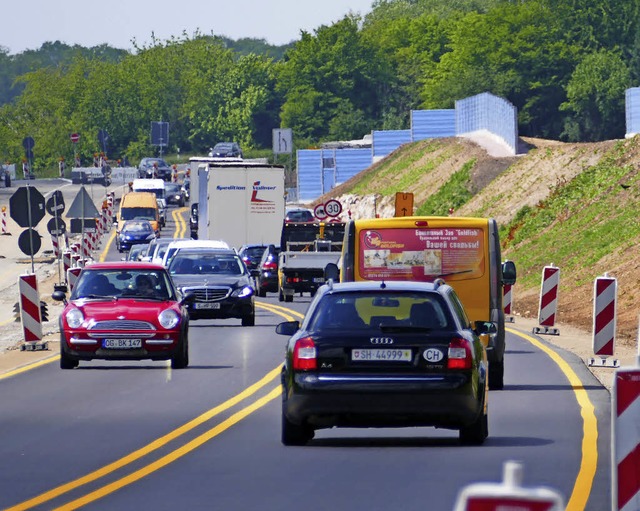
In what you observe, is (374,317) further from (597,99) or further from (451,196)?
(597,99)

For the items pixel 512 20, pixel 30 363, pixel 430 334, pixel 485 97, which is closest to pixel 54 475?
pixel 430 334

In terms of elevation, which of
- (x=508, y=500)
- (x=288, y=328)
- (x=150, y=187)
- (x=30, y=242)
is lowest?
(x=150, y=187)

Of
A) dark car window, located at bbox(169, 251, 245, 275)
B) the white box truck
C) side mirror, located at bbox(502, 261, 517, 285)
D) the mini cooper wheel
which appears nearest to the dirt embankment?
dark car window, located at bbox(169, 251, 245, 275)

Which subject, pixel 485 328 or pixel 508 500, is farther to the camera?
pixel 485 328

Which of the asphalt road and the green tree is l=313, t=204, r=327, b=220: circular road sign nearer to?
the asphalt road

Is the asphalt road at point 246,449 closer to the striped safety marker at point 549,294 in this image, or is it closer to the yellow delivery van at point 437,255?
the yellow delivery van at point 437,255

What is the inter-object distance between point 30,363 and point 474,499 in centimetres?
2233

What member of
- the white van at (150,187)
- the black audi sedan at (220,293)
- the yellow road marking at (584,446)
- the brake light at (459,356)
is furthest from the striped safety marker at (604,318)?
the white van at (150,187)

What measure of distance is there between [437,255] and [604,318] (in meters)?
3.84

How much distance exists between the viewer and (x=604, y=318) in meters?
24.8

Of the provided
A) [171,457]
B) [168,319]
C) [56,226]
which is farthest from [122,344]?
[56,226]

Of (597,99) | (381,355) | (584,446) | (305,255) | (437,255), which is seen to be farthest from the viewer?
(597,99)

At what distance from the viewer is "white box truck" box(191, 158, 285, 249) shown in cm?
5575

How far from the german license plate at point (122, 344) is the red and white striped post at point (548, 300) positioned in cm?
901
